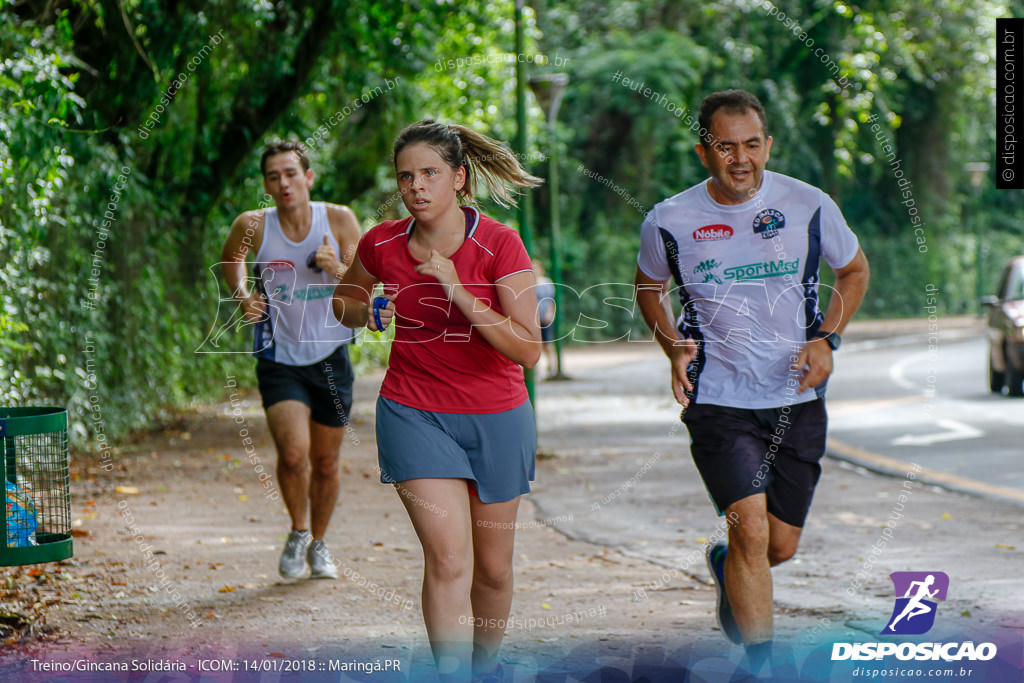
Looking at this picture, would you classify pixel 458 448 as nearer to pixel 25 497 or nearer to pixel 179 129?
pixel 25 497

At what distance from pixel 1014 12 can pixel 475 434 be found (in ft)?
68.1

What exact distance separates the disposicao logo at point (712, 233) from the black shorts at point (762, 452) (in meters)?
0.62

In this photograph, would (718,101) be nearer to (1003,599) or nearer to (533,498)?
(1003,599)

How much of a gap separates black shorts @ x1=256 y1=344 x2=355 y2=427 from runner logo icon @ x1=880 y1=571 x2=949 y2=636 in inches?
109

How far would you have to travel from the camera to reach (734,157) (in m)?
Result: 4.47

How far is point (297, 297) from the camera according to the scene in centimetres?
602

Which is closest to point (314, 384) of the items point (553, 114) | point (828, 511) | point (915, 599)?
point (915, 599)

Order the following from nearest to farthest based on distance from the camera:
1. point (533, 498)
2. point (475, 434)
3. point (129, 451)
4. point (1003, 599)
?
point (475, 434)
point (1003, 599)
point (533, 498)
point (129, 451)

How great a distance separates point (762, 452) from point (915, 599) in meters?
1.41

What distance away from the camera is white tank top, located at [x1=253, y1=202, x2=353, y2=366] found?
6023 millimetres

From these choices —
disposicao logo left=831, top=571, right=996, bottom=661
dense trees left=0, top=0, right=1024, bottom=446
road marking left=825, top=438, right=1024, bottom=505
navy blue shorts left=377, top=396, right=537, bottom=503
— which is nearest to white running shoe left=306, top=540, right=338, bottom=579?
dense trees left=0, top=0, right=1024, bottom=446

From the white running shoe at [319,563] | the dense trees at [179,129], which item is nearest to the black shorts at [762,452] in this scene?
the white running shoe at [319,563]

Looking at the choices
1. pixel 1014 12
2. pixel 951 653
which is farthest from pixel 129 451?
pixel 1014 12

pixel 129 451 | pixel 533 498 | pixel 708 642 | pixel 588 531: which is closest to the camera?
pixel 708 642
